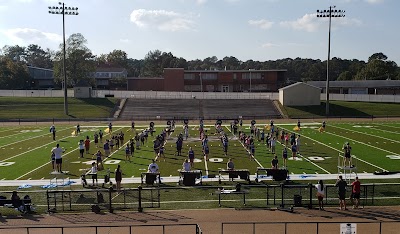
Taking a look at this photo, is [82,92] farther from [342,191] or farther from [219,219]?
[342,191]

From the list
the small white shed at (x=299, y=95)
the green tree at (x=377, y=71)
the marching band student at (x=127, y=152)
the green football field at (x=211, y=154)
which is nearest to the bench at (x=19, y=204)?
the green football field at (x=211, y=154)

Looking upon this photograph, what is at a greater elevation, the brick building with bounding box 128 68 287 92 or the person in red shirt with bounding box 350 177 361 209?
the brick building with bounding box 128 68 287 92

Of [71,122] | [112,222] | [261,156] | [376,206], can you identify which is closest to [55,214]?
[112,222]

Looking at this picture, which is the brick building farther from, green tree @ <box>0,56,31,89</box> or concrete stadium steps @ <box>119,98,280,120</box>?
green tree @ <box>0,56,31,89</box>

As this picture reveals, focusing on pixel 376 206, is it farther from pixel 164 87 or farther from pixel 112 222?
pixel 164 87

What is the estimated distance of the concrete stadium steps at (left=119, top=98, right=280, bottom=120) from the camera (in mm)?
58281

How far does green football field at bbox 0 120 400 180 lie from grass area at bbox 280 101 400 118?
15597 millimetres

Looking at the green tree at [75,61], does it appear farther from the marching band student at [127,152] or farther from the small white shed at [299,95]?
the marching band student at [127,152]

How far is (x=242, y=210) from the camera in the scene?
52.5ft

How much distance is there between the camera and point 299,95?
62.8 metres

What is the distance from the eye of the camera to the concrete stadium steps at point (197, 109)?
58281 millimetres

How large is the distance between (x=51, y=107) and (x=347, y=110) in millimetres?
43915

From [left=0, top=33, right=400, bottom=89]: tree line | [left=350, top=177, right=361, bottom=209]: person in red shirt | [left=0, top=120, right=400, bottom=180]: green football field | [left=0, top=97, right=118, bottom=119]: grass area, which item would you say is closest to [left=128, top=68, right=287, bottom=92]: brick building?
[left=0, top=33, right=400, bottom=89]: tree line

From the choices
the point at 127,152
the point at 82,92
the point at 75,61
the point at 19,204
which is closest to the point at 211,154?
the point at 127,152
